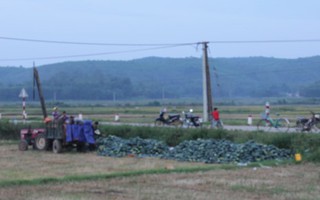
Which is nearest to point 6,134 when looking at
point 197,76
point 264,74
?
point 197,76

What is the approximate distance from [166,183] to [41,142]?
14.4m

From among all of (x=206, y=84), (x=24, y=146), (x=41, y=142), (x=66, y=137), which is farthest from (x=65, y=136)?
(x=206, y=84)

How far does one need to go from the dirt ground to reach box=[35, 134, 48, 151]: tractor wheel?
249 inches

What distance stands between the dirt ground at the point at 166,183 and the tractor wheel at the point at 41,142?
6337 mm

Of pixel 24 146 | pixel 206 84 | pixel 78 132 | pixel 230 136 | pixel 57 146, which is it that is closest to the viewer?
pixel 230 136

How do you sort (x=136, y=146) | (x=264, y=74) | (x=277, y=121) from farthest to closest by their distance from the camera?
(x=264, y=74), (x=277, y=121), (x=136, y=146)

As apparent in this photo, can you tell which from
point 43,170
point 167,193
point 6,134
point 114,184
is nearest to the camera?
point 167,193

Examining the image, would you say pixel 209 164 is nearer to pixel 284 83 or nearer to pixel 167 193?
pixel 167 193

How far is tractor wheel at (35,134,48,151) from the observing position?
95.2 ft

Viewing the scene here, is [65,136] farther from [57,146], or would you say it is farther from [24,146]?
[24,146]

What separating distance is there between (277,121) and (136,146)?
10179 millimetres

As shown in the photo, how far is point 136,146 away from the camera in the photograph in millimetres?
26891

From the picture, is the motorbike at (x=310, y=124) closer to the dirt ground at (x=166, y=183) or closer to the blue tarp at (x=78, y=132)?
the blue tarp at (x=78, y=132)

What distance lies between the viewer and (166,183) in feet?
53.1
